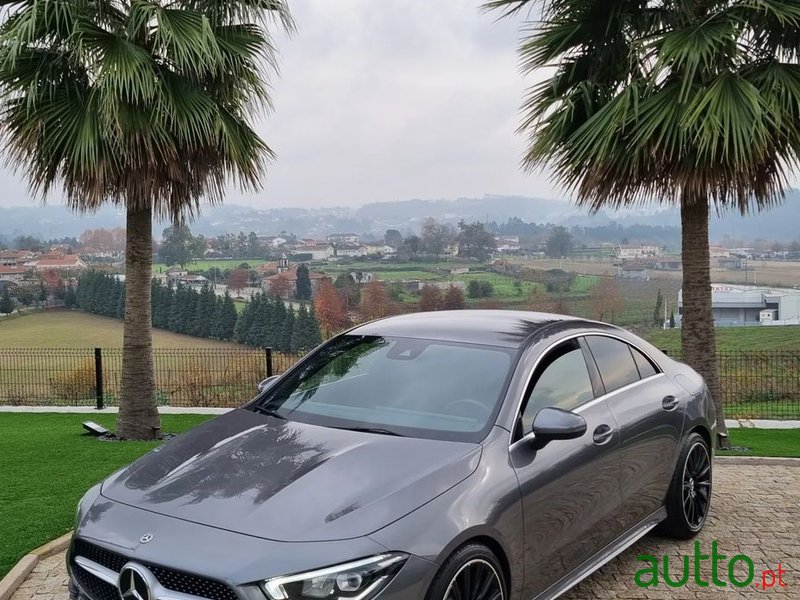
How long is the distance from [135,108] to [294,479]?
656cm

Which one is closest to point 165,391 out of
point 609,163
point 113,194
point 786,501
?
point 113,194

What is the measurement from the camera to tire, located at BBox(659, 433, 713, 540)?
16.2ft

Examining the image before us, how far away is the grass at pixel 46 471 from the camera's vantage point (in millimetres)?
5254

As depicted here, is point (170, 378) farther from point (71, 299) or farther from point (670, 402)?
point (71, 299)

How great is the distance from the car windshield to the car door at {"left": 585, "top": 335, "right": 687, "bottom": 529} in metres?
0.89

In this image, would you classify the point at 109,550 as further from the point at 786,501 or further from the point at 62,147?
the point at 62,147

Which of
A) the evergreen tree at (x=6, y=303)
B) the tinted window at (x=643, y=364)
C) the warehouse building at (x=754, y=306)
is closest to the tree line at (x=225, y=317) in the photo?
the evergreen tree at (x=6, y=303)

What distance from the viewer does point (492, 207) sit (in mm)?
66562

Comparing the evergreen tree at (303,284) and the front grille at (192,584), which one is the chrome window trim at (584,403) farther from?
the evergreen tree at (303,284)

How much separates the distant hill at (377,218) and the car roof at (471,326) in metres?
24.2

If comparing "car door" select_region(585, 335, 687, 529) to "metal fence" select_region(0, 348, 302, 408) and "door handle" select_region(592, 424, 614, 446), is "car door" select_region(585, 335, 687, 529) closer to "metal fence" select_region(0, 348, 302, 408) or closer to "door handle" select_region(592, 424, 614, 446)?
"door handle" select_region(592, 424, 614, 446)

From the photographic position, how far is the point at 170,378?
56.1 ft

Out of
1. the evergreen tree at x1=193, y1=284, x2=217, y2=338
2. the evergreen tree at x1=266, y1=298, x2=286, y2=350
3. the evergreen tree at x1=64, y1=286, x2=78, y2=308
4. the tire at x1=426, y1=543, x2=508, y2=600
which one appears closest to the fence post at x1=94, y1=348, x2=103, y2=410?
the tire at x1=426, y1=543, x2=508, y2=600

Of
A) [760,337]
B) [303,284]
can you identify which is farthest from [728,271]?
[303,284]
